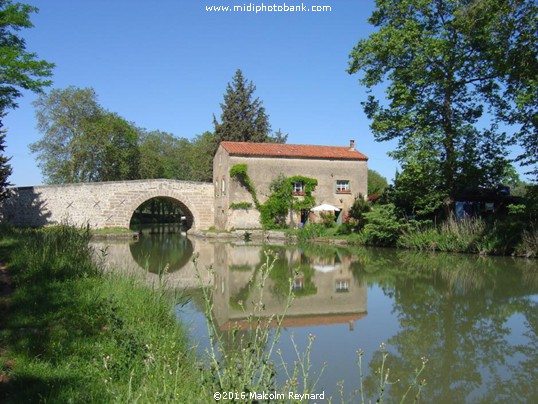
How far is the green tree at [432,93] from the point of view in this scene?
15602 millimetres

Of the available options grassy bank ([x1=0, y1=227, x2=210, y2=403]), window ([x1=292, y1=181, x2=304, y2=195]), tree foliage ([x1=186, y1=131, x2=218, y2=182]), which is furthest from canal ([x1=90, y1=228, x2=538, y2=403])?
tree foliage ([x1=186, y1=131, x2=218, y2=182])

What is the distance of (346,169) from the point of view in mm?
26844

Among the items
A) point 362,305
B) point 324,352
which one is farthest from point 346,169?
point 324,352

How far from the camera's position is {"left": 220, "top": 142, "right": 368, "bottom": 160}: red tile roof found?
83.9ft

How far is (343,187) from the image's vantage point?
88.2ft

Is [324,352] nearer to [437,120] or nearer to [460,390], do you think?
[460,390]

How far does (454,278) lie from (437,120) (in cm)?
792

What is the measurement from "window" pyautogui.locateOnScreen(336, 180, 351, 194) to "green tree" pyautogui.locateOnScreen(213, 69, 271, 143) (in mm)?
9641

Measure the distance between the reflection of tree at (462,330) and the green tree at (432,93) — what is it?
17.0 feet

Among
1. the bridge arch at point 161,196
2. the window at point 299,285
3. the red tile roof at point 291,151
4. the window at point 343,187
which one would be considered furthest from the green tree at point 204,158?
the window at point 299,285

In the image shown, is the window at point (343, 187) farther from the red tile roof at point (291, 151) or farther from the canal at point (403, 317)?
the canal at point (403, 317)

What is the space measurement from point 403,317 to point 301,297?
2131mm

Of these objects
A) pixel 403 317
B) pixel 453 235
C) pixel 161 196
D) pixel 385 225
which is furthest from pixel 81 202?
pixel 403 317

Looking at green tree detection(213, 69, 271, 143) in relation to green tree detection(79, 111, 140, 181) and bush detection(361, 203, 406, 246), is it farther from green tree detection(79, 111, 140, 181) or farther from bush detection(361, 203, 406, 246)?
bush detection(361, 203, 406, 246)
